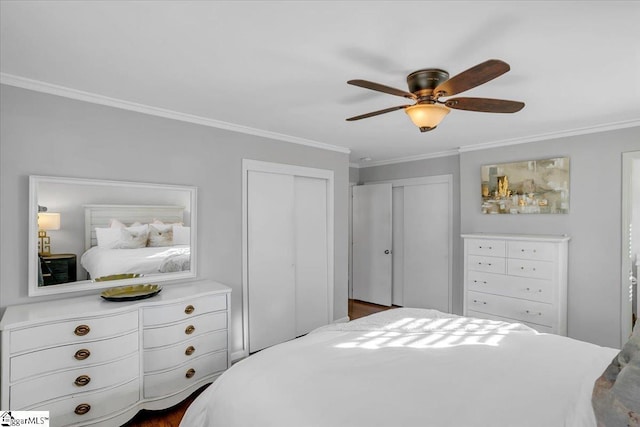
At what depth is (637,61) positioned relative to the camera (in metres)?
2.00

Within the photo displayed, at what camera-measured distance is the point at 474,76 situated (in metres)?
1.69

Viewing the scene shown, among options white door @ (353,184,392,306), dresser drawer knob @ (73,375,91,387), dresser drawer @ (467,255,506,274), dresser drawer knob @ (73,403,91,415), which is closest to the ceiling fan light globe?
dresser drawer @ (467,255,506,274)

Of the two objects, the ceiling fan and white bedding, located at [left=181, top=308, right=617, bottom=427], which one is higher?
the ceiling fan

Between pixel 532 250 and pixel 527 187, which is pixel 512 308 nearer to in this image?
pixel 532 250

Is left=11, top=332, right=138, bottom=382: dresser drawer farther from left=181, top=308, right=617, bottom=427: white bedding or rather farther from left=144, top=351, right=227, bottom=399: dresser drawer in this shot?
left=181, top=308, right=617, bottom=427: white bedding

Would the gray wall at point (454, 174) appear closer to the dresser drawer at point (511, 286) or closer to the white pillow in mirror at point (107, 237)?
the dresser drawer at point (511, 286)

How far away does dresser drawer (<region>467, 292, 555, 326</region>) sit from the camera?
3439mm

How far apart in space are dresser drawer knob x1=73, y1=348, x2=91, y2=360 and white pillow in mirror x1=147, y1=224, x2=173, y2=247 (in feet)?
3.20

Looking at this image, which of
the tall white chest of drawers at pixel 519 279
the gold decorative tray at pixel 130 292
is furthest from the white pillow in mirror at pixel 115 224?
the tall white chest of drawers at pixel 519 279

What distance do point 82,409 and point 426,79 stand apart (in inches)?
118

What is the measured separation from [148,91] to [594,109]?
11.9 feet

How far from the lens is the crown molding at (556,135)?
327cm

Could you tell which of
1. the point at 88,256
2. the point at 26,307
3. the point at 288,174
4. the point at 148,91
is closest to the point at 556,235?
the point at 288,174

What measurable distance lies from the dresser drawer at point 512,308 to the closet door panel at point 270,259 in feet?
6.96
